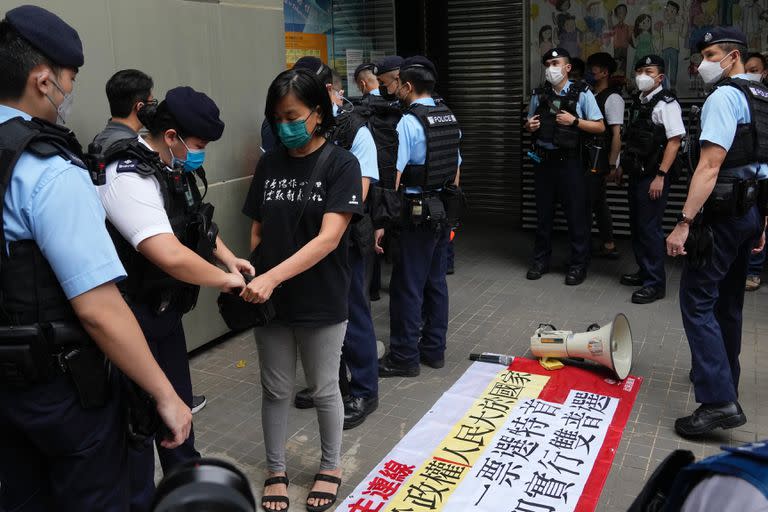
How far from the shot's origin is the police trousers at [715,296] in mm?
4023

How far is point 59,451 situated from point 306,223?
1525 mm

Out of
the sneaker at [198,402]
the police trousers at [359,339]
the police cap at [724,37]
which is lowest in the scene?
the sneaker at [198,402]

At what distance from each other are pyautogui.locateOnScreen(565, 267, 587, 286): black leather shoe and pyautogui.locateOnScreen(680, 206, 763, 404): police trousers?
113 inches

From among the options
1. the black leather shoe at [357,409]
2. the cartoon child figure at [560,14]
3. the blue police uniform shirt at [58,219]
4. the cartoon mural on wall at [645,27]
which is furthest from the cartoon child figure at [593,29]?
the blue police uniform shirt at [58,219]

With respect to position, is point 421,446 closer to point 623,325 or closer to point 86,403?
point 623,325

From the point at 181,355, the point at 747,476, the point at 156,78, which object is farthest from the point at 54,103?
the point at 156,78

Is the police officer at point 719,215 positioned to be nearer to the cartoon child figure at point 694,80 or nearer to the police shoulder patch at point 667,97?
the police shoulder patch at point 667,97

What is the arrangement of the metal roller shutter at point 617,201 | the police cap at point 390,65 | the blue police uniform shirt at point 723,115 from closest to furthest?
the blue police uniform shirt at point 723,115, the police cap at point 390,65, the metal roller shutter at point 617,201

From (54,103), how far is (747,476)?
2.01 m

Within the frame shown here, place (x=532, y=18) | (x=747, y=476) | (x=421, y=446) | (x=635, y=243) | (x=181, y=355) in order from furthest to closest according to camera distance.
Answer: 1. (x=532, y=18)
2. (x=635, y=243)
3. (x=421, y=446)
4. (x=181, y=355)
5. (x=747, y=476)

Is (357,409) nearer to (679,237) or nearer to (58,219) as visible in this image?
(679,237)

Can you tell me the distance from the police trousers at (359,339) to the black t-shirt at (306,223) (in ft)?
3.19

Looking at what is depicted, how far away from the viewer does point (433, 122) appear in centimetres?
474

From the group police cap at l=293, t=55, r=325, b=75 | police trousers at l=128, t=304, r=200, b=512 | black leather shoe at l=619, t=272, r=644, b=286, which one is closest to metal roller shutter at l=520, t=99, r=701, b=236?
black leather shoe at l=619, t=272, r=644, b=286
